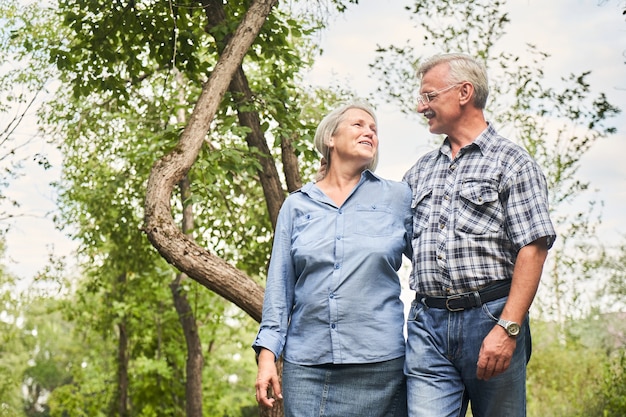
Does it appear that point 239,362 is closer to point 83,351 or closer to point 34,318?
point 83,351

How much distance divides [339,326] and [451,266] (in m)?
0.48

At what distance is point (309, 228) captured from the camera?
297 centimetres

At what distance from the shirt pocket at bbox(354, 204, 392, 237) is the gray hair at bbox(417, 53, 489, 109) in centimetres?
52

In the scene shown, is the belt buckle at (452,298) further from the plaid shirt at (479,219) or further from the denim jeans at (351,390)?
the denim jeans at (351,390)

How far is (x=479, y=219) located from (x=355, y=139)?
65 cm

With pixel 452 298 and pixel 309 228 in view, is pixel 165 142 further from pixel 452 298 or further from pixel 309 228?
pixel 452 298

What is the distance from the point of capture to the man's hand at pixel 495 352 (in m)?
2.45

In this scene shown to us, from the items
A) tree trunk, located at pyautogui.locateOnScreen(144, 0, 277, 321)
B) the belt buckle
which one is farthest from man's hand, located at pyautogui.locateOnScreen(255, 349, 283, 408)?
tree trunk, located at pyautogui.locateOnScreen(144, 0, 277, 321)

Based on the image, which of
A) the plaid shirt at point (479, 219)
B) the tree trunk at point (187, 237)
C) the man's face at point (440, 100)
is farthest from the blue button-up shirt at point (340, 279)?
the tree trunk at point (187, 237)

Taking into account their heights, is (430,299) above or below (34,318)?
below

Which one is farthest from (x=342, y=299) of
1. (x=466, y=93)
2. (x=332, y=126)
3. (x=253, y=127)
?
(x=253, y=127)

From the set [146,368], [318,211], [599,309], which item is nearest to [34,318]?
[146,368]

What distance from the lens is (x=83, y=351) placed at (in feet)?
67.6

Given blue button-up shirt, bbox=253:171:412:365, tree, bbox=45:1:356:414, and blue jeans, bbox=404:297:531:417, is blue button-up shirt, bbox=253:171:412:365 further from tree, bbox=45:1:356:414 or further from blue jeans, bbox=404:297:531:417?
tree, bbox=45:1:356:414
